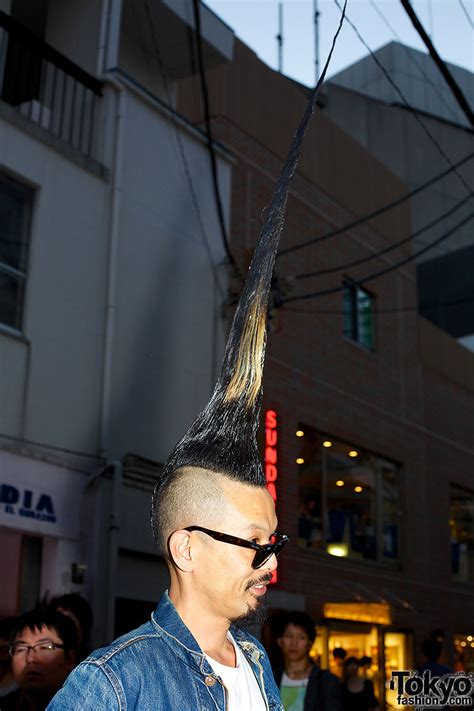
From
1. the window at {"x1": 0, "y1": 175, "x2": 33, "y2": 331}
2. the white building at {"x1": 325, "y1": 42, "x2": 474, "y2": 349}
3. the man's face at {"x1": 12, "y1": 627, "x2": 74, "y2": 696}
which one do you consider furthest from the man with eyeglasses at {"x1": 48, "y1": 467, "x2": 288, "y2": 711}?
the white building at {"x1": 325, "y1": 42, "x2": 474, "y2": 349}

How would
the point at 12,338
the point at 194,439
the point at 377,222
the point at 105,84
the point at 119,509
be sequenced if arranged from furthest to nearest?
the point at 377,222, the point at 105,84, the point at 119,509, the point at 12,338, the point at 194,439

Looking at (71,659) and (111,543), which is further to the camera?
(111,543)

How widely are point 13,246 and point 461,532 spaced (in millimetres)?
11160

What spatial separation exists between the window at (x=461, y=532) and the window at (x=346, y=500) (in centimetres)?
210

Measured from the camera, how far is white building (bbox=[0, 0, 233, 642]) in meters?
9.95

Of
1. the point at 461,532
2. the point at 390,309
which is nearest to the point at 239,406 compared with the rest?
the point at 390,309

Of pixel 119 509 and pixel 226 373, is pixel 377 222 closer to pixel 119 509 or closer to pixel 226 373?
pixel 119 509

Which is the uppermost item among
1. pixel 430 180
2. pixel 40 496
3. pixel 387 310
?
pixel 430 180

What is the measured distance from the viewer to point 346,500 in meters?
15.1

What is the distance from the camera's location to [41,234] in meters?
10.6

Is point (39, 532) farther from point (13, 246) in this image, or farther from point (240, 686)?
point (240, 686)

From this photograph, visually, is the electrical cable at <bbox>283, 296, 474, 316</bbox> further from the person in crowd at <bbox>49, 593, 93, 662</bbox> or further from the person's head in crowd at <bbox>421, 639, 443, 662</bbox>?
the person in crowd at <bbox>49, 593, 93, 662</bbox>

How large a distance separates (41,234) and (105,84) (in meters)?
2.49

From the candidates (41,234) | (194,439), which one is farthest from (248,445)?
(41,234)
